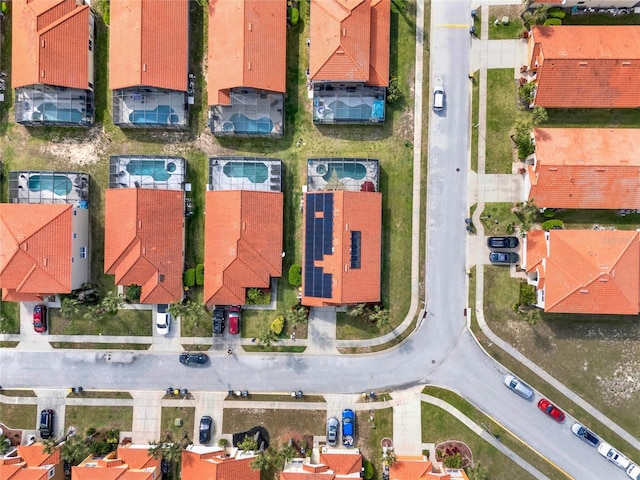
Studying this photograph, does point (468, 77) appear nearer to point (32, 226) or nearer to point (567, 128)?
point (567, 128)

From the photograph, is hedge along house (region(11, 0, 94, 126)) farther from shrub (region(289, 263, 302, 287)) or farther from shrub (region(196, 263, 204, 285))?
shrub (region(289, 263, 302, 287))

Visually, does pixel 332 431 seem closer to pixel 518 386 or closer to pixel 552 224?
pixel 518 386

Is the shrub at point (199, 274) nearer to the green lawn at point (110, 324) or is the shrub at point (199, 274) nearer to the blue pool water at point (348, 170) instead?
the green lawn at point (110, 324)

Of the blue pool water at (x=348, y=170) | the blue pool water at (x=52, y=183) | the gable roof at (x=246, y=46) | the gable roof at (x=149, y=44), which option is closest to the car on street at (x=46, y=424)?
the blue pool water at (x=52, y=183)

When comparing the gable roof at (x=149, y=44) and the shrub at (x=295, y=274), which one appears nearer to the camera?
the gable roof at (x=149, y=44)

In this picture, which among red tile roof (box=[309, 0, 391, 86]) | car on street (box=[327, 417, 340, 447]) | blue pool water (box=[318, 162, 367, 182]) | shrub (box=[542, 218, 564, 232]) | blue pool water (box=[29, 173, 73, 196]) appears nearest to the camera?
red tile roof (box=[309, 0, 391, 86])

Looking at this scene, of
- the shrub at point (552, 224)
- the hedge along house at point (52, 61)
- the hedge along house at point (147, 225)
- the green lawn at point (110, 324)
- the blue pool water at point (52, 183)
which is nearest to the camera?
the hedge along house at point (52, 61)

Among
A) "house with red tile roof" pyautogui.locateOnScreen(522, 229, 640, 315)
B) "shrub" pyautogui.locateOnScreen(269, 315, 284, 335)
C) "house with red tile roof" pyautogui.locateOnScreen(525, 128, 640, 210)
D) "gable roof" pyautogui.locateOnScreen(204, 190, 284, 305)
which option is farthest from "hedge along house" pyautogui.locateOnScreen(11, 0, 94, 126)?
"house with red tile roof" pyautogui.locateOnScreen(522, 229, 640, 315)
